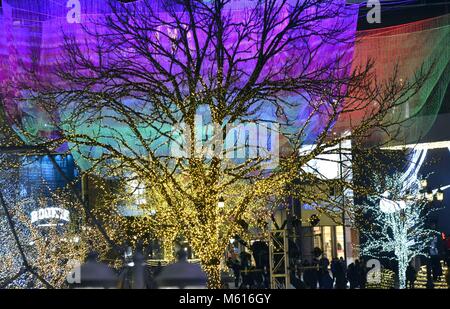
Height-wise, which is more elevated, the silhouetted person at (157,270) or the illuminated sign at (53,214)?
the illuminated sign at (53,214)

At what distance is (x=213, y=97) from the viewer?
10.6m

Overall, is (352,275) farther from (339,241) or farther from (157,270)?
(339,241)

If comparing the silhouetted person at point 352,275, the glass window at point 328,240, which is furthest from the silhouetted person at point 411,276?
the glass window at point 328,240

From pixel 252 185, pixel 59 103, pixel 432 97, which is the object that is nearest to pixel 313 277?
pixel 252 185

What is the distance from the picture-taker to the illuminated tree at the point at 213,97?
10.5 m

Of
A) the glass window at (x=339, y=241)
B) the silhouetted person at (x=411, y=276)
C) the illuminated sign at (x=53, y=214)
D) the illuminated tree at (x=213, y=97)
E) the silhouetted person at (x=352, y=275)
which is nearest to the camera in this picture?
the illuminated tree at (x=213, y=97)

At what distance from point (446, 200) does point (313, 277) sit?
13242mm

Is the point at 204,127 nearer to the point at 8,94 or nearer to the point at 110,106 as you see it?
the point at 110,106

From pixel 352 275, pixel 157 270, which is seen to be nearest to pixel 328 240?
pixel 352 275

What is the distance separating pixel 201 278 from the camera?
31.1ft

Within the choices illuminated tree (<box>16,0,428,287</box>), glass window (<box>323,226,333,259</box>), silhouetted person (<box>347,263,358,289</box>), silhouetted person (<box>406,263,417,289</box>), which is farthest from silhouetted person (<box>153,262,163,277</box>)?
glass window (<box>323,226,333,259</box>)

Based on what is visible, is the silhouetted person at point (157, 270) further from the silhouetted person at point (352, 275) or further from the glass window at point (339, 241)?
the glass window at point (339, 241)

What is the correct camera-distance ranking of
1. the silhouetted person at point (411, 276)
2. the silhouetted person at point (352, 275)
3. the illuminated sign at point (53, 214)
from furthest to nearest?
the illuminated sign at point (53, 214) → the silhouetted person at point (411, 276) → the silhouetted person at point (352, 275)

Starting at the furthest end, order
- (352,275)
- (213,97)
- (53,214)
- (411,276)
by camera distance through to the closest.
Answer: (53,214) < (411,276) < (352,275) < (213,97)
